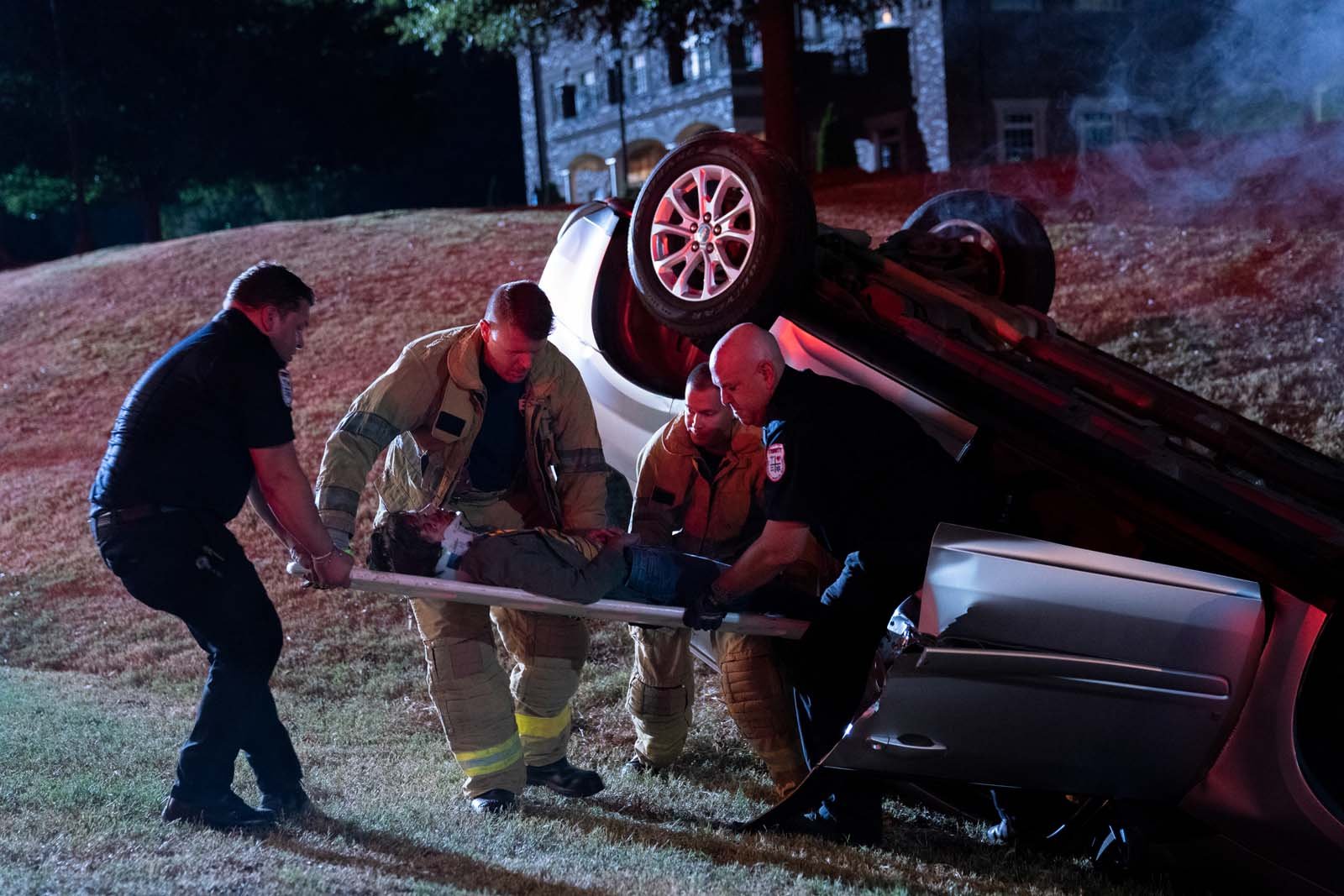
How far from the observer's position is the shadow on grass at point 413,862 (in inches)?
128

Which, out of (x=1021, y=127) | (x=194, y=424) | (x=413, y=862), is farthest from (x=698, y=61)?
(x=413, y=862)

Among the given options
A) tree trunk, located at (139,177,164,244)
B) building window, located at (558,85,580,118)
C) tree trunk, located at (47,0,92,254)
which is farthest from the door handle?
building window, located at (558,85,580,118)

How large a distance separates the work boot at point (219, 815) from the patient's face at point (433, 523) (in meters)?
0.94

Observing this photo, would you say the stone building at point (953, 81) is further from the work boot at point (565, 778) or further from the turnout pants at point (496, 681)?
the work boot at point (565, 778)

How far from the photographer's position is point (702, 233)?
4762mm

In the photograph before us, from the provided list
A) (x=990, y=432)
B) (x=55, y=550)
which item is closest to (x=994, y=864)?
(x=990, y=432)

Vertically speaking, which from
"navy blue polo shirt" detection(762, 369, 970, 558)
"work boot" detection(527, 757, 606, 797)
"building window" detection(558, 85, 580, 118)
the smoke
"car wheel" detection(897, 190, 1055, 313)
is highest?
"building window" detection(558, 85, 580, 118)

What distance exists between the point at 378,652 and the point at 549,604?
10.1 feet

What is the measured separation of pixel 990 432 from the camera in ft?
13.1

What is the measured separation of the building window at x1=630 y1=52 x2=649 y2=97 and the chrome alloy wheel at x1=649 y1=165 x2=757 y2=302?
2850cm

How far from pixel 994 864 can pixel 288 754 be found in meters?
2.14

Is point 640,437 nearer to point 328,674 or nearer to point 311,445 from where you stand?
point 328,674

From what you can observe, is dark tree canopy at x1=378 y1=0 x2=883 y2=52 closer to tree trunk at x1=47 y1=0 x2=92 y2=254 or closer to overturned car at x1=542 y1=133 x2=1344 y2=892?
tree trunk at x1=47 y1=0 x2=92 y2=254

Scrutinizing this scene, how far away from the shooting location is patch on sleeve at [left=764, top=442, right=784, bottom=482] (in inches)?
151
